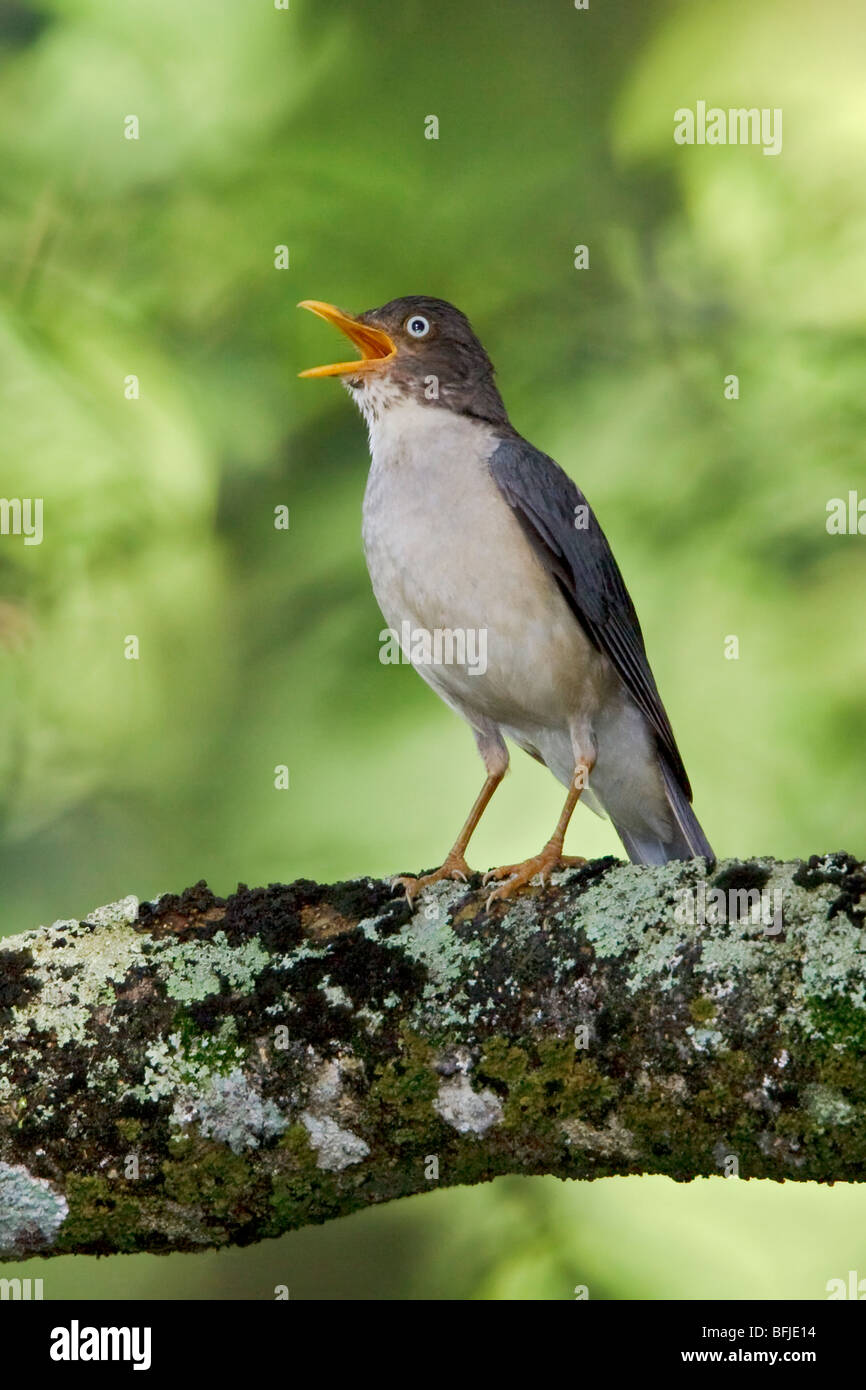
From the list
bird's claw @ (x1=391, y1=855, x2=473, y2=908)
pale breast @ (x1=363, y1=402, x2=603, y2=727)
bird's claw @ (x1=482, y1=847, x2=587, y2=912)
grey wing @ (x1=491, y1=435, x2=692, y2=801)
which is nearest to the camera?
bird's claw @ (x1=482, y1=847, x2=587, y2=912)

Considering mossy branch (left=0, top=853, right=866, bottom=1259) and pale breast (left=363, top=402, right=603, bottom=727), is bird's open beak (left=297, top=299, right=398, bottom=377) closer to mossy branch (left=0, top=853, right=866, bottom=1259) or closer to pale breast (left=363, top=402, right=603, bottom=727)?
pale breast (left=363, top=402, right=603, bottom=727)

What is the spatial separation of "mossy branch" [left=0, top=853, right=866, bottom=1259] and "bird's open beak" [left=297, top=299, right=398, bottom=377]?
7.85ft

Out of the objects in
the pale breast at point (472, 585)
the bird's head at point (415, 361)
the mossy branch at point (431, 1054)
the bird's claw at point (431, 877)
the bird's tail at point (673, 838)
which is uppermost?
the bird's head at point (415, 361)

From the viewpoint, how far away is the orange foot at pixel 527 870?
3547mm

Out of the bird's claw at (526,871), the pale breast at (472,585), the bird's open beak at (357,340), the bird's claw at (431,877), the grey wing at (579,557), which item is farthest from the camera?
the bird's open beak at (357,340)

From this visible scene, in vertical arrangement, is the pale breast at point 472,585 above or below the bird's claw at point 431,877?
above

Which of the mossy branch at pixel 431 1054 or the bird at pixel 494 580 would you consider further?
the bird at pixel 494 580

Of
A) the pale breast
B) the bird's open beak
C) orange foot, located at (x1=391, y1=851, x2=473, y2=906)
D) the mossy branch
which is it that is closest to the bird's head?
the bird's open beak

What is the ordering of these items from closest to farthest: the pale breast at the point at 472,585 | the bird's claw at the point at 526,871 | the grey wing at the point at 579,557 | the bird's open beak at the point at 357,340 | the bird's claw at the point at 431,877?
the bird's claw at the point at 526,871 < the bird's claw at the point at 431,877 < the pale breast at the point at 472,585 < the grey wing at the point at 579,557 < the bird's open beak at the point at 357,340

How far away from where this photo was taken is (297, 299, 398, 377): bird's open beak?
5227 mm

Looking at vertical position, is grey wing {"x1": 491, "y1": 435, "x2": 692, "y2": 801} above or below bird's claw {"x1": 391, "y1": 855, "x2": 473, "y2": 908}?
above

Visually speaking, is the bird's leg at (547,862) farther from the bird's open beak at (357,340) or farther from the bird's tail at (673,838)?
the bird's open beak at (357,340)

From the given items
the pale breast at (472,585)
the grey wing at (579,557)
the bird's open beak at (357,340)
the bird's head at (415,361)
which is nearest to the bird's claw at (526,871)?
the pale breast at (472,585)

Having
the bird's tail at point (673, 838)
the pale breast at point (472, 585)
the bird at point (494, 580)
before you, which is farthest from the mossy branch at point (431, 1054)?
the bird's tail at point (673, 838)
